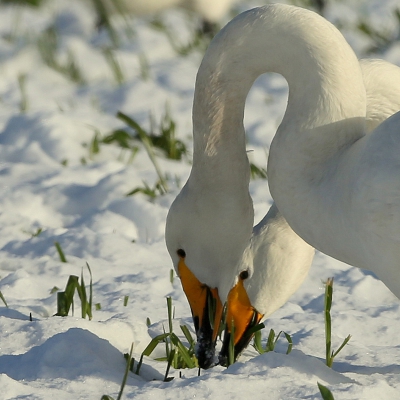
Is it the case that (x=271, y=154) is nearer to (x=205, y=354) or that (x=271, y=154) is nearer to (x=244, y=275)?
(x=244, y=275)

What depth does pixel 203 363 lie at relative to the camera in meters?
3.02

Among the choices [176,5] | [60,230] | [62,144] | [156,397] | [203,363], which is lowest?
[156,397]

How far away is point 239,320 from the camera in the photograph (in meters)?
3.25

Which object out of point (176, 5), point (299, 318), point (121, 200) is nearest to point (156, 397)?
point (299, 318)

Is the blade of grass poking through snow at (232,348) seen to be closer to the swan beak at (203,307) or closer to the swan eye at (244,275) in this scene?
the swan beak at (203,307)

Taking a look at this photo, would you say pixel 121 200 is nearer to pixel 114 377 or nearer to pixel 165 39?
pixel 114 377

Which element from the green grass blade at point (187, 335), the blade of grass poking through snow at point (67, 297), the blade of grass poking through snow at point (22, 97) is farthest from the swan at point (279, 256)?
the blade of grass poking through snow at point (22, 97)

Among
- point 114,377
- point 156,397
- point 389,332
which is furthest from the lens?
point 389,332

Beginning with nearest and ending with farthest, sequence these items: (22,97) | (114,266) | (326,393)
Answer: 1. (326,393)
2. (114,266)
3. (22,97)

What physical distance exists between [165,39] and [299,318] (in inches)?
216

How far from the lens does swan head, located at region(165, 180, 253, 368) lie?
3.23 m

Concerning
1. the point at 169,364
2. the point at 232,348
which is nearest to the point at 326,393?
the point at 169,364

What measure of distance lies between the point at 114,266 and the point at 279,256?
0.88 m

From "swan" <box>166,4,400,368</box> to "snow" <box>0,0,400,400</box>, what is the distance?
10.6 inches
